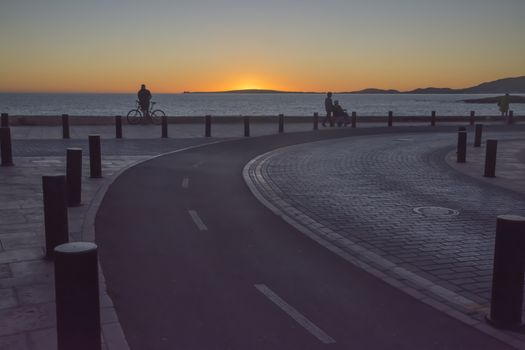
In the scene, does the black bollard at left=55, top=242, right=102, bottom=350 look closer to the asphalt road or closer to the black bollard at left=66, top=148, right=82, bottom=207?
the asphalt road

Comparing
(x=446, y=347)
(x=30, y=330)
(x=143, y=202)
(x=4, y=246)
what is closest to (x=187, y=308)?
(x=30, y=330)

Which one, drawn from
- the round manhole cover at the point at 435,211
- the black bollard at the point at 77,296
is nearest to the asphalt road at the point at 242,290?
the black bollard at the point at 77,296

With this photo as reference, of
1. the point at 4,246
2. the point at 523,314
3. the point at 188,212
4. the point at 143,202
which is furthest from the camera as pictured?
the point at 143,202

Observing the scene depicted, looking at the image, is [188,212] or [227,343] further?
[188,212]

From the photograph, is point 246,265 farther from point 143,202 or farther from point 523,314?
point 143,202

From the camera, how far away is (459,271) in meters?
6.79

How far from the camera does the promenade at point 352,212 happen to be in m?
5.68

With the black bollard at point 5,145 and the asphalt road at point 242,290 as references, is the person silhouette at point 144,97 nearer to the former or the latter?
the black bollard at point 5,145

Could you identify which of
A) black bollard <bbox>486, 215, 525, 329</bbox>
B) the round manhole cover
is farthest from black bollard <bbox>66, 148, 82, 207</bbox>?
black bollard <bbox>486, 215, 525, 329</bbox>

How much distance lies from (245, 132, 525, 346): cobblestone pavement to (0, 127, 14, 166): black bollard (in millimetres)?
6333

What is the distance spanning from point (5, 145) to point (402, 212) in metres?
10.4

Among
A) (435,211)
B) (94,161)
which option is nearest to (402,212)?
(435,211)

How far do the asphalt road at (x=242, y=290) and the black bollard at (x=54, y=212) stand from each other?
659 mm

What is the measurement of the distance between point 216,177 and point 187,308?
8541mm
